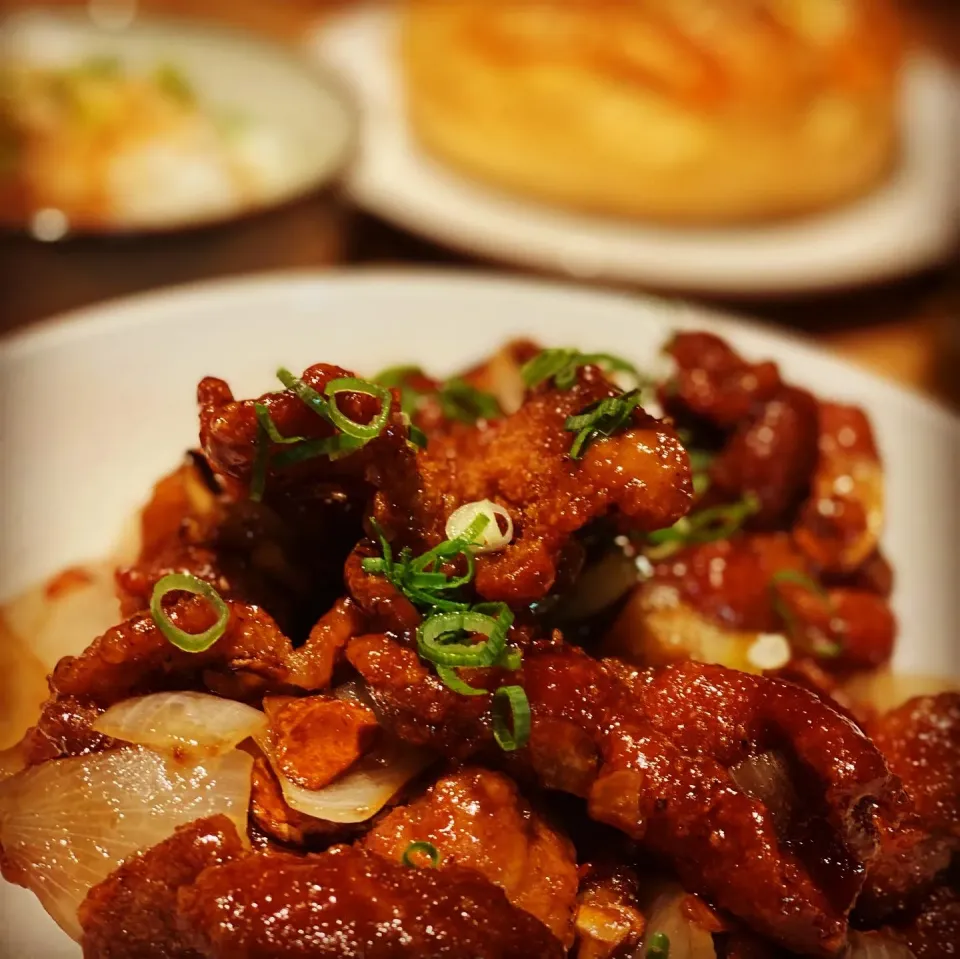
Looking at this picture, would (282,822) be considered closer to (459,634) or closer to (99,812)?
(99,812)

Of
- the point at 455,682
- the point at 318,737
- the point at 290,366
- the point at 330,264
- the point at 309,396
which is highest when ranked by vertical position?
the point at 309,396

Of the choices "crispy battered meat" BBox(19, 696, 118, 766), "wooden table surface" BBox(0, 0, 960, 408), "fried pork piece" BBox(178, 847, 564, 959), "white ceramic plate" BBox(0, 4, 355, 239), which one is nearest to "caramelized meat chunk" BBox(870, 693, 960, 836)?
"fried pork piece" BBox(178, 847, 564, 959)

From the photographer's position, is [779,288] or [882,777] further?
[779,288]

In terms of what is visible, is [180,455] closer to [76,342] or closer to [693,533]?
[76,342]

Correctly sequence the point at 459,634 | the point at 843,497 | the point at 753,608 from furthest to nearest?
the point at 843,497
the point at 753,608
the point at 459,634

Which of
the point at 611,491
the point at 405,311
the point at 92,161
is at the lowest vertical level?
the point at 92,161

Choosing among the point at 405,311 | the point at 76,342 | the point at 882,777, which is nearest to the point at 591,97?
the point at 405,311

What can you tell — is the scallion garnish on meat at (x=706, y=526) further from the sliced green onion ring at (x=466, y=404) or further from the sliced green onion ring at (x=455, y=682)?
the sliced green onion ring at (x=455, y=682)

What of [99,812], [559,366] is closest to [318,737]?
[99,812]

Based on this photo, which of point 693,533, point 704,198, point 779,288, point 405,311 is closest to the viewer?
point 693,533
